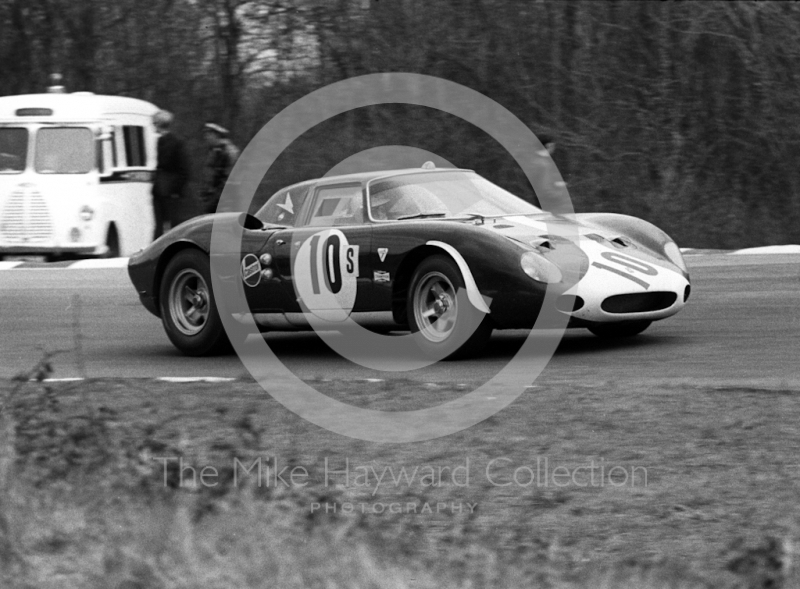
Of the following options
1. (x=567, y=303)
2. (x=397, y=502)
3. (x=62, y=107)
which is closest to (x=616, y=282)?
(x=567, y=303)

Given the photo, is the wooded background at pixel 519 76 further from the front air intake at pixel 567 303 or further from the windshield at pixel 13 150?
the front air intake at pixel 567 303

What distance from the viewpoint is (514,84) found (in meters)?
18.6

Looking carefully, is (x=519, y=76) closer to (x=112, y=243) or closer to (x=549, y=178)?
(x=549, y=178)

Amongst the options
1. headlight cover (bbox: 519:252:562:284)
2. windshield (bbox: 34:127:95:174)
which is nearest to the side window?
headlight cover (bbox: 519:252:562:284)

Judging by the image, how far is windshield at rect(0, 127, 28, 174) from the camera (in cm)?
1611

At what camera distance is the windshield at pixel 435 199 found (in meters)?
8.24

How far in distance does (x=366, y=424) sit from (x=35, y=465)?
154 cm

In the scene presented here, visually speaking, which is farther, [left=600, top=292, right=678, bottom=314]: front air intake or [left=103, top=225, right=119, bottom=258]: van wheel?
[left=103, top=225, right=119, bottom=258]: van wheel

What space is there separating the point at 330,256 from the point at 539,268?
4.70 ft

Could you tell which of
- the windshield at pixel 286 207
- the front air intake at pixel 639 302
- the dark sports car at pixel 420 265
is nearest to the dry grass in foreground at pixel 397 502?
the dark sports car at pixel 420 265

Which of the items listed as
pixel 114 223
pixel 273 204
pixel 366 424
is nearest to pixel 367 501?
pixel 366 424

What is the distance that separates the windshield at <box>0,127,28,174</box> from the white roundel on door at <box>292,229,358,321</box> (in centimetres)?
882

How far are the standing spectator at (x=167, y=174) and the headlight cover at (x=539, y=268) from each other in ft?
27.8

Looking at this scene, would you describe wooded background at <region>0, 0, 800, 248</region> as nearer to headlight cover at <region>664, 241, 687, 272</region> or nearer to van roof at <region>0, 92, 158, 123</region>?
van roof at <region>0, 92, 158, 123</region>
